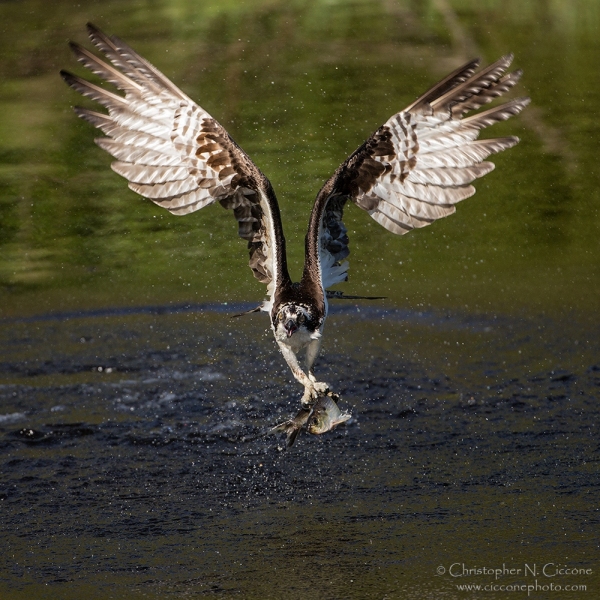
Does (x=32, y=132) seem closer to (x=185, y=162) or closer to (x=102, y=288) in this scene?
(x=102, y=288)

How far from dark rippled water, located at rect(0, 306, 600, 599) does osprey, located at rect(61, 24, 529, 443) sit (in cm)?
69

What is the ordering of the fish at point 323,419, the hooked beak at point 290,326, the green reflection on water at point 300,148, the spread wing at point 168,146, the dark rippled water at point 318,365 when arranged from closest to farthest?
the dark rippled water at point 318,365
the fish at point 323,419
the hooked beak at point 290,326
the spread wing at point 168,146
the green reflection on water at point 300,148

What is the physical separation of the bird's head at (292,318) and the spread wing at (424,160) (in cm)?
37

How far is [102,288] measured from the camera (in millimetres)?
10867

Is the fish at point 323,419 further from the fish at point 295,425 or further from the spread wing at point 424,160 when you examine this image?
the spread wing at point 424,160

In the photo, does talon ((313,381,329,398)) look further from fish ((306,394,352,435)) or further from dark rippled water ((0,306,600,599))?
dark rippled water ((0,306,600,599))

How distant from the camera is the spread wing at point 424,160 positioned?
20.8ft

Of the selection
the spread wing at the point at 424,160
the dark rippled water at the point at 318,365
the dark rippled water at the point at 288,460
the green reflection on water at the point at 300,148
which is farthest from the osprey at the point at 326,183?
the green reflection on water at the point at 300,148

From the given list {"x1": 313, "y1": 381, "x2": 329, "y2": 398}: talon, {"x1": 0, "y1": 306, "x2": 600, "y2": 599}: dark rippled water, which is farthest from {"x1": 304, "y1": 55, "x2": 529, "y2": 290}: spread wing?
{"x1": 0, "y1": 306, "x2": 600, "y2": 599}: dark rippled water

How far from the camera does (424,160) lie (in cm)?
655

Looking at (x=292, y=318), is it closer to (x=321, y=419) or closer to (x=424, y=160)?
(x=321, y=419)

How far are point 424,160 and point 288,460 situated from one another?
2.00 m

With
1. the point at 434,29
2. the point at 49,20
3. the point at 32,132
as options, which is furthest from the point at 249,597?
the point at 49,20

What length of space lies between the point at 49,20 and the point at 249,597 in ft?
48.9
